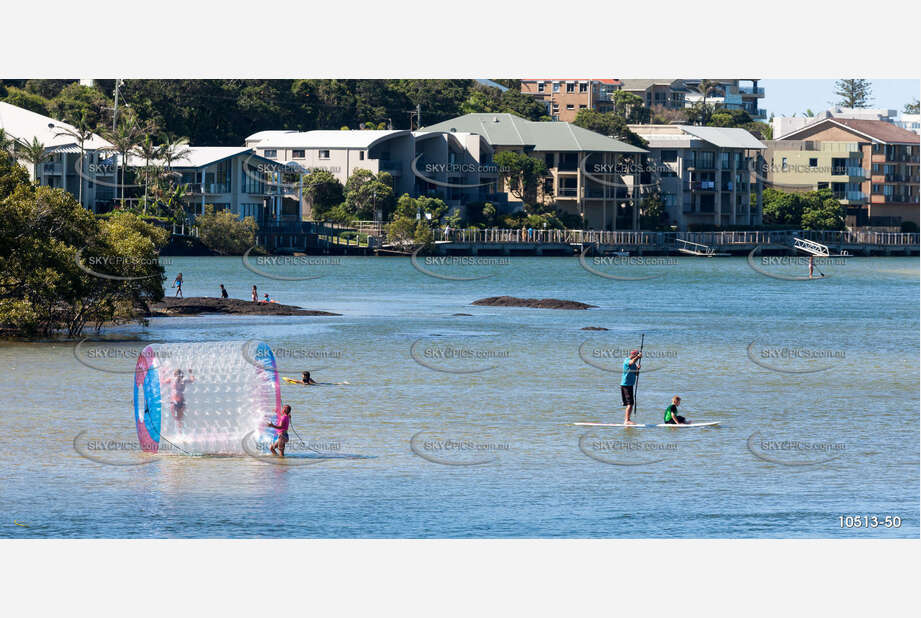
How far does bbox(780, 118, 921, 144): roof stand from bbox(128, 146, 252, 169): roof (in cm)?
6738

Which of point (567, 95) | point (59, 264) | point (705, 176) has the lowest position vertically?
point (59, 264)

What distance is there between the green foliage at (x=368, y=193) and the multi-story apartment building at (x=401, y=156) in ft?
2.71

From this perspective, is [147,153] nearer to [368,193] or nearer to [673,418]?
[368,193]

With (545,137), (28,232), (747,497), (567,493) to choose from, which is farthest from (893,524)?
(545,137)

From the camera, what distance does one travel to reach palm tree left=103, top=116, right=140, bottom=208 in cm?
10144

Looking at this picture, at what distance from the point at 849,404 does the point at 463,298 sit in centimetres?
4549

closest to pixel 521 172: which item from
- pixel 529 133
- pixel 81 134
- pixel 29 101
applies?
pixel 529 133

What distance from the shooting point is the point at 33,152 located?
9269 cm

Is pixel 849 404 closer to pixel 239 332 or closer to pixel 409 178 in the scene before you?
pixel 239 332

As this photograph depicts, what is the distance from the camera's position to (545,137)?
411 ft

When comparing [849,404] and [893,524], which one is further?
[849,404]

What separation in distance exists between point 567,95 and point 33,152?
92.7 meters

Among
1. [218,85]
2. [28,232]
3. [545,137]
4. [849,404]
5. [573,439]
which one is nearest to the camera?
[573,439]

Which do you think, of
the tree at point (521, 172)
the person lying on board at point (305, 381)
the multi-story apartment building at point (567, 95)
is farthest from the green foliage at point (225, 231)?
the multi-story apartment building at point (567, 95)
